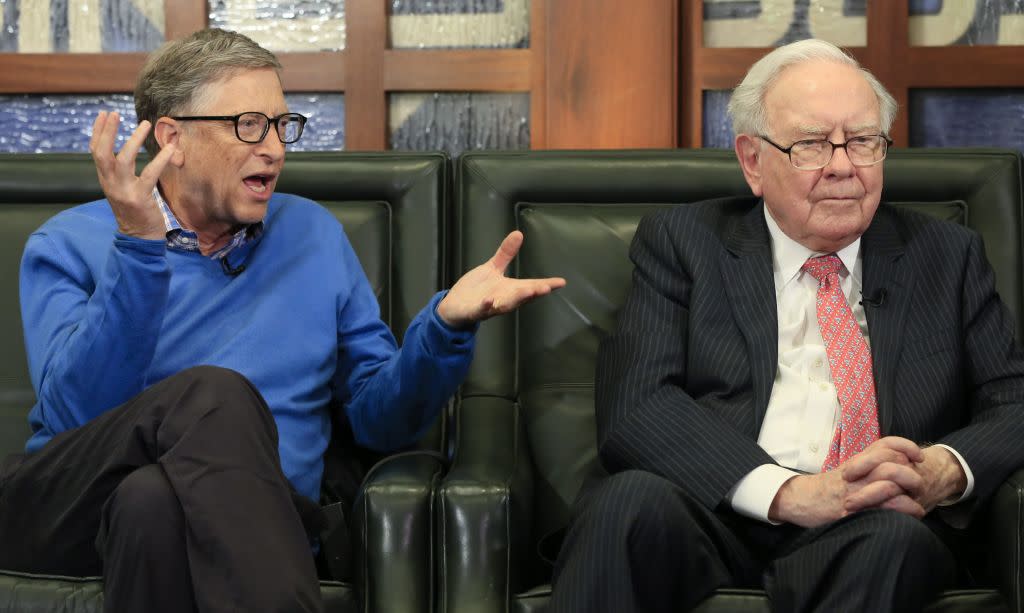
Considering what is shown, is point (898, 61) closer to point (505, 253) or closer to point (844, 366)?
point (844, 366)

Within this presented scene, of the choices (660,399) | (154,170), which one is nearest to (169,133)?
(154,170)

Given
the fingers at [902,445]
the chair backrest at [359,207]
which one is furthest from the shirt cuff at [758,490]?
the chair backrest at [359,207]

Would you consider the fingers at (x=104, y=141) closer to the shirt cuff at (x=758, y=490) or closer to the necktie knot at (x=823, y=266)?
the shirt cuff at (x=758, y=490)

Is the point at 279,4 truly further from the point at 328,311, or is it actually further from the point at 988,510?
the point at 988,510

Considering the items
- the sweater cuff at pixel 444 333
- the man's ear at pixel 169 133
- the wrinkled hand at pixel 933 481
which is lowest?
the wrinkled hand at pixel 933 481

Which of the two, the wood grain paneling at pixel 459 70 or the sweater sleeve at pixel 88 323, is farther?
the wood grain paneling at pixel 459 70

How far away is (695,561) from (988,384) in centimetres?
59

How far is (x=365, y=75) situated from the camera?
8.56 feet

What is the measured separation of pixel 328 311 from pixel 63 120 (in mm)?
1093

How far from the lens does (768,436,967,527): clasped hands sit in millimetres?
1609

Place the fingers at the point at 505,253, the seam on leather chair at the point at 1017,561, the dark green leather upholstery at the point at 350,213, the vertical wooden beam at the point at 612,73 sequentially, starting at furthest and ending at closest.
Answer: the vertical wooden beam at the point at 612,73 → the dark green leather upholstery at the point at 350,213 → the fingers at the point at 505,253 → the seam on leather chair at the point at 1017,561

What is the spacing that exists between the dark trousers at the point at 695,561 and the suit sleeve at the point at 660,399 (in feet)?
0.31

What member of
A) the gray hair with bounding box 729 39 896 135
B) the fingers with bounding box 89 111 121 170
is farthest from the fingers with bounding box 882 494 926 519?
the fingers with bounding box 89 111 121 170

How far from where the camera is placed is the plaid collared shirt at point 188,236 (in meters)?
1.94
